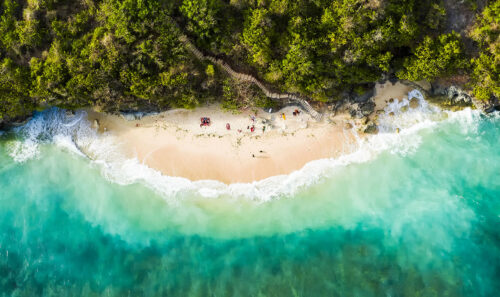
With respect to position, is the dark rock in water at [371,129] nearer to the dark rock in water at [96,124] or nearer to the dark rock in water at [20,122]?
the dark rock in water at [96,124]

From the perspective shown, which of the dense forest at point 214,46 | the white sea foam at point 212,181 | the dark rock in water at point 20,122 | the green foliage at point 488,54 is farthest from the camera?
the dark rock in water at point 20,122

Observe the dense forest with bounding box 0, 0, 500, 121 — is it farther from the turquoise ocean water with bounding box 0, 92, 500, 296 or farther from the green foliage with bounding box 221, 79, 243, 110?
the turquoise ocean water with bounding box 0, 92, 500, 296

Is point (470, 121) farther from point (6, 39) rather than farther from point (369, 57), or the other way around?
point (6, 39)

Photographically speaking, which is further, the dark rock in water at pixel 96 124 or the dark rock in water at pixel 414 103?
the dark rock in water at pixel 414 103

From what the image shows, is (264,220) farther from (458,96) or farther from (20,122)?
(20,122)

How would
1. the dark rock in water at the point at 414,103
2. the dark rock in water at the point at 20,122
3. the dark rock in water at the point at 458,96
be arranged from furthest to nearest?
the dark rock in water at the point at 414,103 → the dark rock in water at the point at 458,96 → the dark rock in water at the point at 20,122

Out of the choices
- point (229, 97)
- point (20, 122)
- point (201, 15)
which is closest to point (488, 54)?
point (229, 97)

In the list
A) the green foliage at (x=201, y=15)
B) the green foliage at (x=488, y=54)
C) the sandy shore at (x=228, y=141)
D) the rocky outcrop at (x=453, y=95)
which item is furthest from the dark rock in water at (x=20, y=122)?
the green foliage at (x=488, y=54)
